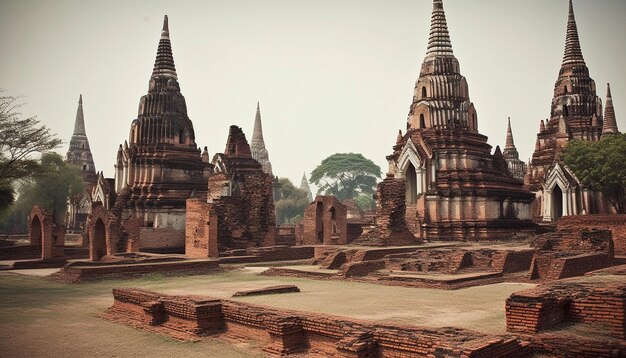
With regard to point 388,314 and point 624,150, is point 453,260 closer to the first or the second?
point 388,314

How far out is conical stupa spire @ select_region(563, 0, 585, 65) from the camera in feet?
118

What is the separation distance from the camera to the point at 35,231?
26.4 meters

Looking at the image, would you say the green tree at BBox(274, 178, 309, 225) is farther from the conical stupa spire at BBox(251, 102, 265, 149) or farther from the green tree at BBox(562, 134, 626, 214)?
the green tree at BBox(562, 134, 626, 214)

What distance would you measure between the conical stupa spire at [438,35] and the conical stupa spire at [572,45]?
1086 centimetres

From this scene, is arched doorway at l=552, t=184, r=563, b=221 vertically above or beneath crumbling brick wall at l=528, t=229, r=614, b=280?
above

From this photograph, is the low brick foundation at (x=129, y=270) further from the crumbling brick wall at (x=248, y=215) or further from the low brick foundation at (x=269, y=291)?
the low brick foundation at (x=269, y=291)

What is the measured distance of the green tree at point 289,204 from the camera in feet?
223

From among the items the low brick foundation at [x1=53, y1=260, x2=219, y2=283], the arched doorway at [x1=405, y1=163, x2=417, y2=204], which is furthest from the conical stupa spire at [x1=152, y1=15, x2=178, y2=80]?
the low brick foundation at [x1=53, y1=260, x2=219, y2=283]

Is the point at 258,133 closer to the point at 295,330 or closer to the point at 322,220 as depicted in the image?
the point at 322,220

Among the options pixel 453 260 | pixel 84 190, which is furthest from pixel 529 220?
pixel 84 190

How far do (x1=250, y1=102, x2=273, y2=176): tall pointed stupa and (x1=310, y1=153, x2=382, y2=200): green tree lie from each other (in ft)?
38.5

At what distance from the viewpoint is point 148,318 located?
9336 mm

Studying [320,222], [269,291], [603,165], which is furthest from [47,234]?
[603,165]

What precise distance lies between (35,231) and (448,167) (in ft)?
61.4
